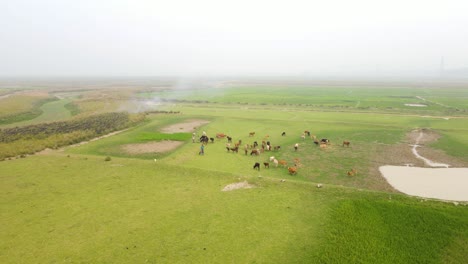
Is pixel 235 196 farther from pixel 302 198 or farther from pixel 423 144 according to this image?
pixel 423 144

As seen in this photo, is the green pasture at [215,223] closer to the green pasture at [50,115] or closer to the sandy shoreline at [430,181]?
the sandy shoreline at [430,181]

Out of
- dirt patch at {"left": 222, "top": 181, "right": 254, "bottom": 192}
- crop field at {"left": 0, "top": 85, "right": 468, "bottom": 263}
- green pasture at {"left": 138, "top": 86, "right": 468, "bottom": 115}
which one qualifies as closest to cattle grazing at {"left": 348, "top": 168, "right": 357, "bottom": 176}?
crop field at {"left": 0, "top": 85, "right": 468, "bottom": 263}

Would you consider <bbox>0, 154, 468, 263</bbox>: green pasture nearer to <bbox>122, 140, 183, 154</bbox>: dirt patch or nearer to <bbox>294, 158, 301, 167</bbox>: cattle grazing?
<bbox>294, 158, 301, 167</bbox>: cattle grazing

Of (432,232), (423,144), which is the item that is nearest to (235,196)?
(432,232)

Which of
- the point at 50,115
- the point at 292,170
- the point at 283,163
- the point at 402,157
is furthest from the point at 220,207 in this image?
the point at 50,115

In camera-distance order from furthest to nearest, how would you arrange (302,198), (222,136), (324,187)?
1. (222,136)
2. (324,187)
3. (302,198)
